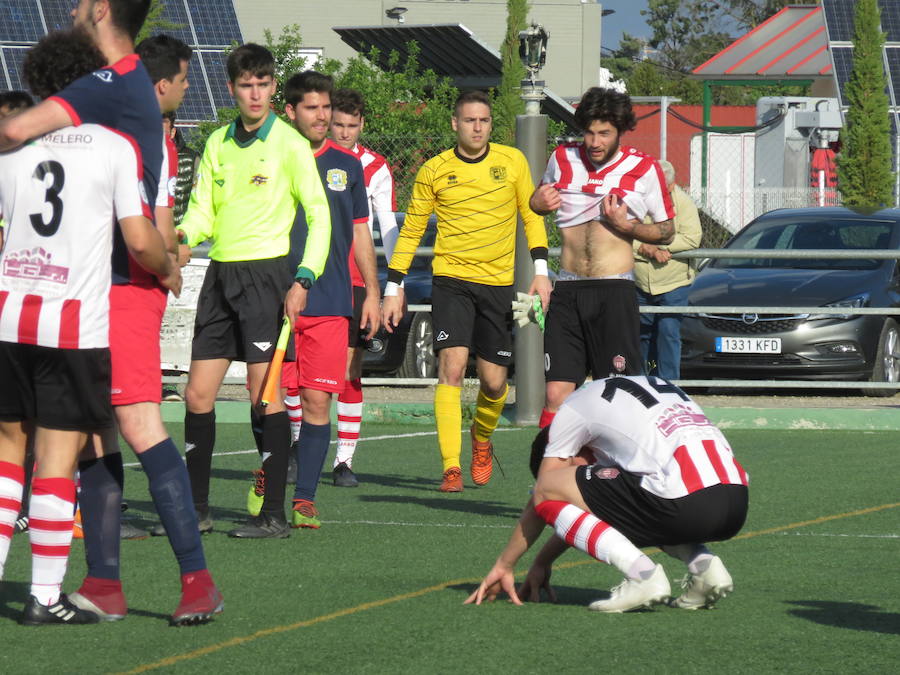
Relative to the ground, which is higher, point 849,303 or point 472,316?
point 472,316

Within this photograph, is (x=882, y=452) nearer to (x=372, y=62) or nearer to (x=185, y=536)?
(x=185, y=536)

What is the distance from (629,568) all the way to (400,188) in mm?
12129

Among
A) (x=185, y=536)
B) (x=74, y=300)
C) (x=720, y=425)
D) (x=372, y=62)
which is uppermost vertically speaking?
(x=372, y=62)

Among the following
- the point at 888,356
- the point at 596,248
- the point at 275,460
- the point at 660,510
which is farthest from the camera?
the point at 888,356

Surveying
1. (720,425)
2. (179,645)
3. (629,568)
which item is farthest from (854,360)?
(179,645)

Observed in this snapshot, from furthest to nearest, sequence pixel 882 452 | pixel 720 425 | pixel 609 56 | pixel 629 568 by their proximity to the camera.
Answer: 1. pixel 609 56
2. pixel 720 425
3. pixel 882 452
4. pixel 629 568

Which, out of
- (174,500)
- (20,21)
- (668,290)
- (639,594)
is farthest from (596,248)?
(20,21)

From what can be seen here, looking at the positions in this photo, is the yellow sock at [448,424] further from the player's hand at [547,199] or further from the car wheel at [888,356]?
the car wheel at [888,356]

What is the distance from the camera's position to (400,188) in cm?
1747

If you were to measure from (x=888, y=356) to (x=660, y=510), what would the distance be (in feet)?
30.3

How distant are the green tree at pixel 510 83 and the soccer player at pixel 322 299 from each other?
555 inches

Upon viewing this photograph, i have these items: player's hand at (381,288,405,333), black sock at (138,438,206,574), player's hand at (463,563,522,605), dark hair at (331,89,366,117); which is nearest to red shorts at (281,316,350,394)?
player's hand at (381,288,405,333)

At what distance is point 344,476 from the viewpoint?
9.86m

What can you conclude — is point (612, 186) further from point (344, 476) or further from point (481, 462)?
point (344, 476)
